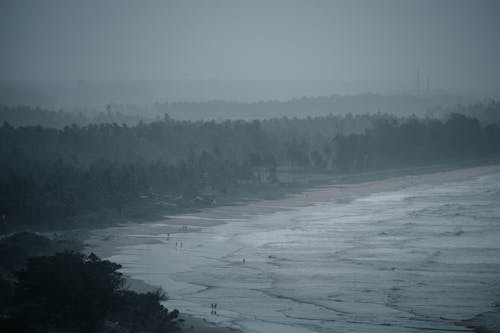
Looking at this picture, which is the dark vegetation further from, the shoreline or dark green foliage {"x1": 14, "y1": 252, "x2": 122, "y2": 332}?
the shoreline

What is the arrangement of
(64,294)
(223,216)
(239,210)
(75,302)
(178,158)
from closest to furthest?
1. (75,302)
2. (64,294)
3. (223,216)
4. (239,210)
5. (178,158)

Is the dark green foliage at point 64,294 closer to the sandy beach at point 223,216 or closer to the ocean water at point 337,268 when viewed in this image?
the sandy beach at point 223,216

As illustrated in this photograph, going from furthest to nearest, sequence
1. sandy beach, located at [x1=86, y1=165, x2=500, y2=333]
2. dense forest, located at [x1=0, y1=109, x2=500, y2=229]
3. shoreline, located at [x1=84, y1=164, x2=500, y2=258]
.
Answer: dense forest, located at [x1=0, y1=109, x2=500, y2=229], shoreline, located at [x1=84, y1=164, x2=500, y2=258], sandy beach, located at [x1=86, y1=165, x2=500, y2=333]

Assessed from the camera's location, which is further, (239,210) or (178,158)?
(178,158)

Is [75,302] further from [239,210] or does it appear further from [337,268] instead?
[239,210]

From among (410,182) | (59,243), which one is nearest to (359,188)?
(410,182)

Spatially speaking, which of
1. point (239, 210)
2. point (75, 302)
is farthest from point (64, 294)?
point (239, 210)

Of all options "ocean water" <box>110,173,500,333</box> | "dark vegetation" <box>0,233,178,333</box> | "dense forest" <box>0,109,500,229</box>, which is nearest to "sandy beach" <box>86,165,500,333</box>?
"ocean water" <box>110,173,500,333</box>
